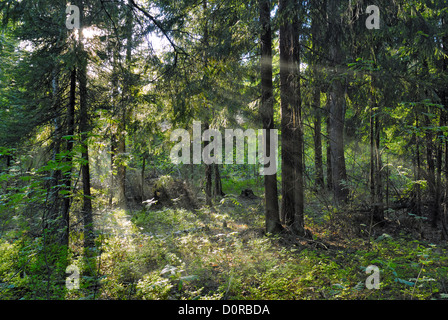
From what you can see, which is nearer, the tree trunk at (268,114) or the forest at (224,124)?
the forest at (224,124)

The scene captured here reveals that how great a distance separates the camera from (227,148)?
14.6m

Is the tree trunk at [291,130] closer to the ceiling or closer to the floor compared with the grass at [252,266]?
closer to the ceiling

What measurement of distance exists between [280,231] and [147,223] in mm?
5445

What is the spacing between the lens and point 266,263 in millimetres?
5496

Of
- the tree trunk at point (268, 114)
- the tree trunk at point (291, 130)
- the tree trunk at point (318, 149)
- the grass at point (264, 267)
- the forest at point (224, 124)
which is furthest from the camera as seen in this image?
the tree trunk at point (318, 149)

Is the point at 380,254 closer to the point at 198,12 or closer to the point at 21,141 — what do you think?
the point at 198,12

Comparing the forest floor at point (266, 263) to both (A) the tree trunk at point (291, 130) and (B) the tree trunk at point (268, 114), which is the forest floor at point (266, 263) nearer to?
(B) the tree trunk at point (268, 114)

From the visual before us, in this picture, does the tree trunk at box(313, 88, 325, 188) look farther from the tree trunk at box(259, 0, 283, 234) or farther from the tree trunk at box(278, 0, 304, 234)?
the tree trunk at box(259, 0, 283, 234)

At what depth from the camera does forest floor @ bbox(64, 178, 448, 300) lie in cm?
422

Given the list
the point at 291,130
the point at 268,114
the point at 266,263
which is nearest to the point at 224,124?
the point at 268,114

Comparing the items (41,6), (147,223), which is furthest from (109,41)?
(147,223)

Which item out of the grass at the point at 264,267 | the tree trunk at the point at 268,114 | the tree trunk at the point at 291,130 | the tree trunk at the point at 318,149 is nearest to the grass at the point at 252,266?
the grass at the point at 264,267

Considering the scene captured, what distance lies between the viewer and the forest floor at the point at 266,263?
4223mm

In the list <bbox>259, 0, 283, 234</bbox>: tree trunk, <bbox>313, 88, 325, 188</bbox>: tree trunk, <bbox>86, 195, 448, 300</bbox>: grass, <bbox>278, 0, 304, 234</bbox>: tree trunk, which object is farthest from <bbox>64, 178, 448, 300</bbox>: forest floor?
<bbox>313, 88, 325, 188</bbox>: tree trunk
